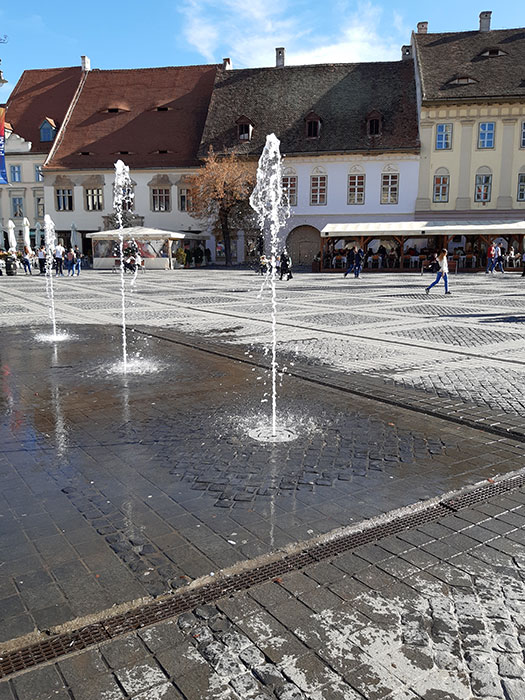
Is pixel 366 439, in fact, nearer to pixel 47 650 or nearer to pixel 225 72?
pixel 47 650

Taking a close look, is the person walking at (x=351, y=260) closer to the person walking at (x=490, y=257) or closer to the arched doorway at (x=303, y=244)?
the person walking at (x=490, y=257)

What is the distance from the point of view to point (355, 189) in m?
41.3

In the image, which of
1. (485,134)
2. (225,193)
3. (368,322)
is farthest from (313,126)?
(368,322)

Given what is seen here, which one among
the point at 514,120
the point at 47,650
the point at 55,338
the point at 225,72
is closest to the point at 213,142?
the point at 225,72

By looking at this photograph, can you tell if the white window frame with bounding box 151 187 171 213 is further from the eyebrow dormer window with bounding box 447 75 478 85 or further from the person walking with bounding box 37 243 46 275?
the eyebrow dormer window with bounding box 447 75 478 85

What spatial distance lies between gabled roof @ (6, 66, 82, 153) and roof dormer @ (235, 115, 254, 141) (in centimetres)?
1493

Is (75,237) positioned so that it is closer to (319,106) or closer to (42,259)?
(42,259)

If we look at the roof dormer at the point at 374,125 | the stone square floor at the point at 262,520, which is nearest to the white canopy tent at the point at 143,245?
the roof dormer at the point at 374,125

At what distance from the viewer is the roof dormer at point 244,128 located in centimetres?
4200

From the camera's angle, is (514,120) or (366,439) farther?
(514,120)

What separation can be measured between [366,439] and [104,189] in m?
42.9

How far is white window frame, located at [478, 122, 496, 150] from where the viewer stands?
3875cm

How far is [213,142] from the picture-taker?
42.7m

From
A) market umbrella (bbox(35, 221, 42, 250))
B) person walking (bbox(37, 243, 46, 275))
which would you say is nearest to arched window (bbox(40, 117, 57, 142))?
market umbrella (bbox(35, 221, 42, 250))
